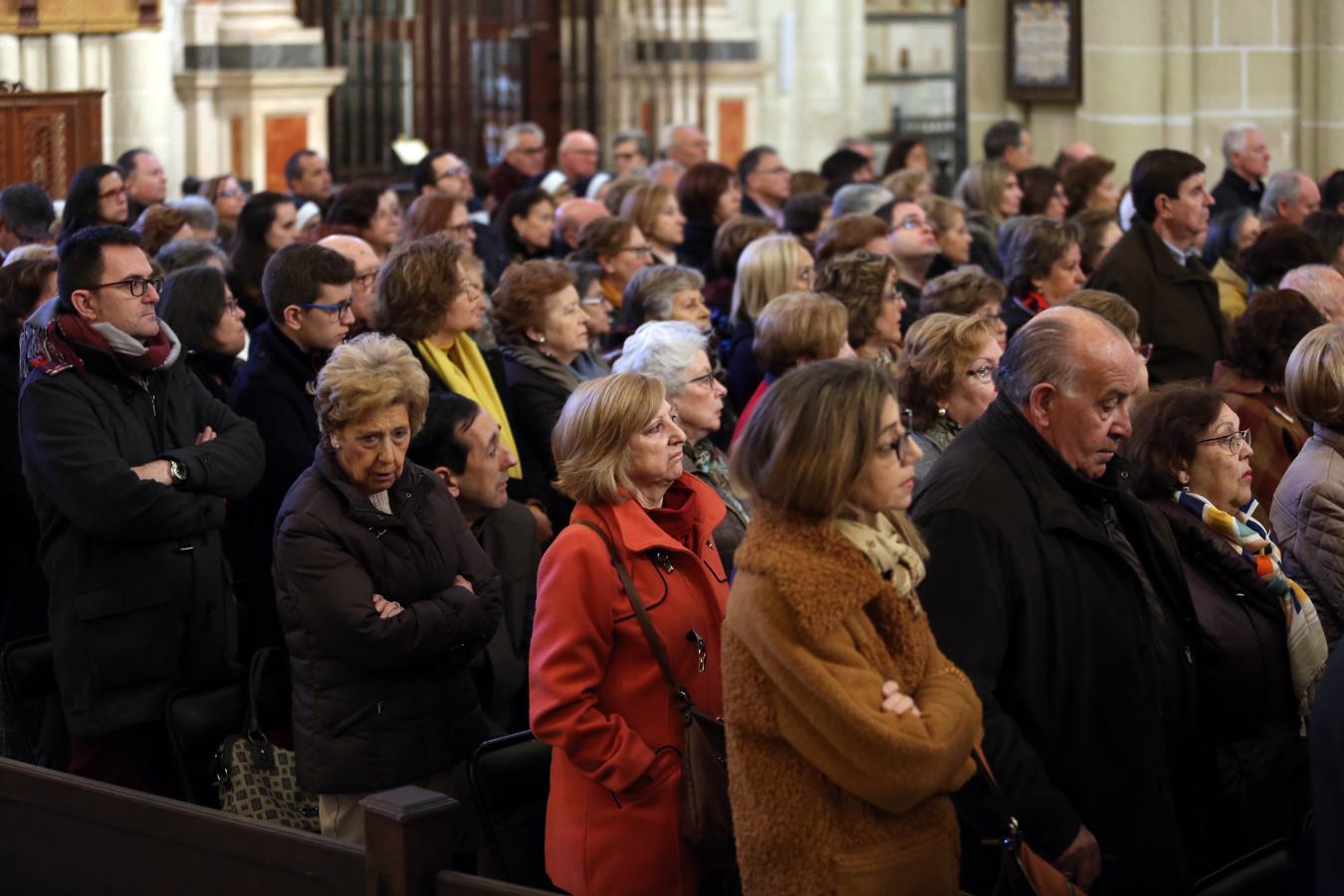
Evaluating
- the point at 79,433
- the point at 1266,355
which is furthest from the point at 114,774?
the point at 1266,355

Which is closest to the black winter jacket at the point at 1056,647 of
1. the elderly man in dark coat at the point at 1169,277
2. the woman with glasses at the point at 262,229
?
the elderly man in dark coat at the point at 1169,277

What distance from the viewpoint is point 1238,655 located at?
4004 millimetres

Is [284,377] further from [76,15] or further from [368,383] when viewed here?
[76,15]

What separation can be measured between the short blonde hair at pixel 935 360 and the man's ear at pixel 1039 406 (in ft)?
4.34

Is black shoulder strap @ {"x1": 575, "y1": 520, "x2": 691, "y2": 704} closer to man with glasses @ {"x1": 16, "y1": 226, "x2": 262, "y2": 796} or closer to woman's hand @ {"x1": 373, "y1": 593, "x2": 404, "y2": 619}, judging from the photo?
woman's hand @ {"x1": 373, "y1": 593, "x2": 404, "y2": 619}

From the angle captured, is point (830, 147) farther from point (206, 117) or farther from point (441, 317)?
point (441, 317)

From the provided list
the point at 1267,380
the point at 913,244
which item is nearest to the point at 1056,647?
the point at 1267,380

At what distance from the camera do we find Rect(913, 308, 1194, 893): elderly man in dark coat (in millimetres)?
3430

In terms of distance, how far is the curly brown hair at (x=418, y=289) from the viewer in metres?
5.45

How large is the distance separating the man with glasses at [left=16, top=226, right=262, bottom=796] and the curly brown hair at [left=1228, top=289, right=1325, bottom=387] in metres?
2.65

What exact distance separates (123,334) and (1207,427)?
2.53m

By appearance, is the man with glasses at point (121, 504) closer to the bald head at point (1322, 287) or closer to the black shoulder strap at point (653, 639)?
the black shoulder strap at point (653, 639)

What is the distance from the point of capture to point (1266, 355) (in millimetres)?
5285

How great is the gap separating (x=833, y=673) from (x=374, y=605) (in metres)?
1.38
